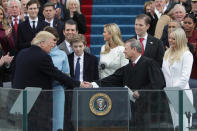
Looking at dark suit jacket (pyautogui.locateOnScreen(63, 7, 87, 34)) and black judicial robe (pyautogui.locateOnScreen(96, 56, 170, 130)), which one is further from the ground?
dark suit jacket (pyautogui.locateOnScreen(63, 7, 87, 34))

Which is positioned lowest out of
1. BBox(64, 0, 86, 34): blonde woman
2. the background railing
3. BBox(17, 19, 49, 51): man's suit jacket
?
the background railing

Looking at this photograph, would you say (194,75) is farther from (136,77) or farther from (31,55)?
(31,55)

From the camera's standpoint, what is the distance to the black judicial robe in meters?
10.5

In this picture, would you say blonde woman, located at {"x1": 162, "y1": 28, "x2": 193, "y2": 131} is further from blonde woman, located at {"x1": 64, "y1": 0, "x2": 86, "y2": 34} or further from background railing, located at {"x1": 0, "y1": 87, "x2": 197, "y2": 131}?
blonde woman, located at {"x1": 64, "y1": 0, "x2": 86, "y2": 34}

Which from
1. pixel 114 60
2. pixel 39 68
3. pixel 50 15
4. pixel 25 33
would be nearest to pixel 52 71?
pixel 39 68

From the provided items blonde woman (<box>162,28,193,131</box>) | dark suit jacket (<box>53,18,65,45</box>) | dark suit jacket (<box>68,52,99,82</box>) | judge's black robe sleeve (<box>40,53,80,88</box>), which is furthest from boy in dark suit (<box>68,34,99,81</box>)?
dark suit jacket (<box>53,18,65,45</box>)

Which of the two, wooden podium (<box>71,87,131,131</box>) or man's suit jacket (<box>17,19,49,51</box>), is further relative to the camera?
man's suit jacket (<box>17,19,49,51</box>)

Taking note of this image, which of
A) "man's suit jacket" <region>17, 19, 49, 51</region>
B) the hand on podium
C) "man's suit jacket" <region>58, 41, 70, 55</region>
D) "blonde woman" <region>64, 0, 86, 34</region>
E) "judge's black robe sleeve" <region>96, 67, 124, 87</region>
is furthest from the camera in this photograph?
"blonde woman" <region>64, 0, 86, 34</region>

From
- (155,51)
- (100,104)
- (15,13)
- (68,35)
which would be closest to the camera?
(100,104)

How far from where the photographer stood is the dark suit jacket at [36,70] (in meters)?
11.0

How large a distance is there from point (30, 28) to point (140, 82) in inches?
125

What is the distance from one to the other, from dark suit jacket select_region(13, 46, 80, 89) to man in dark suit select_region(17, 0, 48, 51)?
2.26 m

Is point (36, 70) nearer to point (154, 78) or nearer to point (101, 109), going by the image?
point (101, 109)

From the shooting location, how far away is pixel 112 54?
12.6m
